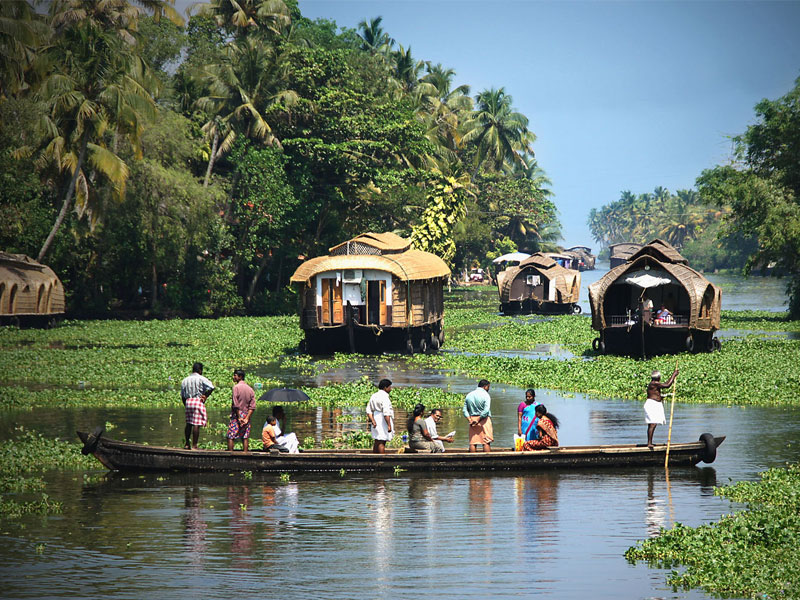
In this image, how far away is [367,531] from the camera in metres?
13.3

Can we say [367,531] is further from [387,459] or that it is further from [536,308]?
[536,308]

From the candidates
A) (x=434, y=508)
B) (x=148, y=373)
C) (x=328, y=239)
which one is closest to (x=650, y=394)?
(x=434, y=508)

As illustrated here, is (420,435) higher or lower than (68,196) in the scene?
lower

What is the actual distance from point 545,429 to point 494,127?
2879 inches

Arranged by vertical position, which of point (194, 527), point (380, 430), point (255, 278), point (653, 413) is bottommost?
point (194, 527)

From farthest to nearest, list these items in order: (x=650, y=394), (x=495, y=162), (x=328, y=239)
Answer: (x=495, y=162), (x=328, y=239), (x=650, y=394)

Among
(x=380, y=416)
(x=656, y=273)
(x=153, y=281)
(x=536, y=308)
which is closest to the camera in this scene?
(x=380, y=416)

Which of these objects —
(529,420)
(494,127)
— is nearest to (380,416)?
(529,420)

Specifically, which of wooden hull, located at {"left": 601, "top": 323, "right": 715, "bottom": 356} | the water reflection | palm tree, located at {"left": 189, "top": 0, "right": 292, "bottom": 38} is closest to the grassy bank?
wooden hull, located at {"left": 601, "top": 323, "right": 715, "bottom": 356}

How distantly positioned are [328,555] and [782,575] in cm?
531

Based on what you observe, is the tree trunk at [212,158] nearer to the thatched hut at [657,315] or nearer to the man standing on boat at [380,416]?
the thatched hut at [657,315]

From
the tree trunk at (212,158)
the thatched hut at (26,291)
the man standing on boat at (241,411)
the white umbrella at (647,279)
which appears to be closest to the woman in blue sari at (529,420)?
the man standing on boat at (241,411)

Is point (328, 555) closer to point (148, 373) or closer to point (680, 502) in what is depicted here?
point (680, 502)

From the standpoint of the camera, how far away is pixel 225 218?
2079 inches
